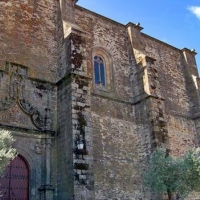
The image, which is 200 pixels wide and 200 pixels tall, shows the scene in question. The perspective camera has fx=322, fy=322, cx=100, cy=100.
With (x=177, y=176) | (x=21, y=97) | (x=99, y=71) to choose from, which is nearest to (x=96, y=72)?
(x=99, y=71)

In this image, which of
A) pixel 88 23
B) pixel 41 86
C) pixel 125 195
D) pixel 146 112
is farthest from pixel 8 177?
pixel 88 23

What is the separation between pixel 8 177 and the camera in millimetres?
10633

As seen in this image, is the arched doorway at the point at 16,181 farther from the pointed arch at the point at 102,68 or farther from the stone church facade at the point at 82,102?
the pointed arch at the point at 102,68

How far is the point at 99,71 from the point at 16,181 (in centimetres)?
662

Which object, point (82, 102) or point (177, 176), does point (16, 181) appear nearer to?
point (82, 102)

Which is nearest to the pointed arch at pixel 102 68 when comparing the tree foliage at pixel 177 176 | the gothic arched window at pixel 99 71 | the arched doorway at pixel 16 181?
the gothic arched window at pixel 99 71

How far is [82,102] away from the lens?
38.3 feet

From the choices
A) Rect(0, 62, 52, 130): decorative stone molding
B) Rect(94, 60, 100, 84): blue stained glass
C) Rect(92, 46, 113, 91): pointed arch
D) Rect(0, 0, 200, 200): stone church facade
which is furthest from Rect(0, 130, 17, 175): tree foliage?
Rect(94, 60, 100, 84): blue stained glass

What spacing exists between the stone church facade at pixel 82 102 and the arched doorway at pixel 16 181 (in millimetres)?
116

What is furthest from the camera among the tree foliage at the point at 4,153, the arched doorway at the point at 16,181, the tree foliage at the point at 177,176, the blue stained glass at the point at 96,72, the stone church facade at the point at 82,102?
the blue stained glass at the point at 96,72

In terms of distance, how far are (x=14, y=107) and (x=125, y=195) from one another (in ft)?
19.0

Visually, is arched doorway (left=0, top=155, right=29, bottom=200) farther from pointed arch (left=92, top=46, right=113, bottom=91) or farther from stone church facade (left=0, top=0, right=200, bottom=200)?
pointed arch (left=92, top=46, right=113, bottom=91)

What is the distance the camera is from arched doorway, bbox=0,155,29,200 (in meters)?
10.4

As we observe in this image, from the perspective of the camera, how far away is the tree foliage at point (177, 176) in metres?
11.4
